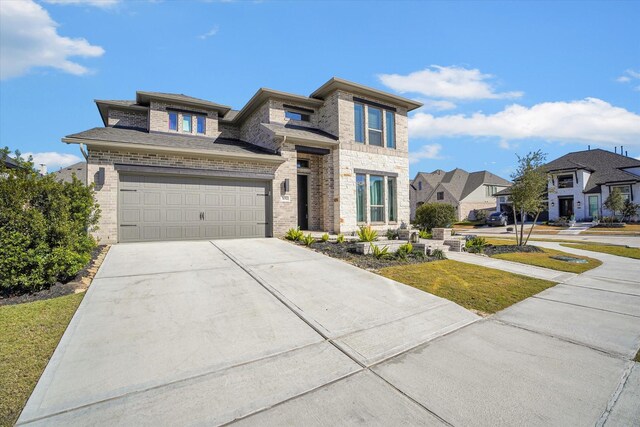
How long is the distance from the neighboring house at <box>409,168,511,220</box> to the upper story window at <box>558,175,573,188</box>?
9176 mm

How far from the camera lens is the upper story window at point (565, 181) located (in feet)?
105

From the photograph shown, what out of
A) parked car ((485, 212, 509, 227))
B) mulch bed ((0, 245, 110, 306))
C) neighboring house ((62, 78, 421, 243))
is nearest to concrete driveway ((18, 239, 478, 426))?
mulch bed ((0, 245, 110, 306))

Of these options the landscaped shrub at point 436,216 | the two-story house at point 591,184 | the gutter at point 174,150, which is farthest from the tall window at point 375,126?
the two-story house at point 591,184

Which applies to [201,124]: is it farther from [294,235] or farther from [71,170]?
[71,170]

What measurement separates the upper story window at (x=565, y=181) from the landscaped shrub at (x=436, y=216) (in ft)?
86.9

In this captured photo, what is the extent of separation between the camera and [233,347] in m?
3.28

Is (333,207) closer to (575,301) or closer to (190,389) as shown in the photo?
(575,301)

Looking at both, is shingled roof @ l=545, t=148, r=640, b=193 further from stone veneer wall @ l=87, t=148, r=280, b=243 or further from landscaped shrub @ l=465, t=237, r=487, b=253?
stone veneer wall @ l=87, t=148, r=280, b=243

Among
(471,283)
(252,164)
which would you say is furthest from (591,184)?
(252,164)

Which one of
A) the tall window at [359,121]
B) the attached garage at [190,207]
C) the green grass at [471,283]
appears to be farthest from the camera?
the tall window at [359,121]

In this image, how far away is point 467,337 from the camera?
3775mm

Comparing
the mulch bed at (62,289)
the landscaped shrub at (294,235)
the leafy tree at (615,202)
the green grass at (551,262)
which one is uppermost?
the leafy tree at (615,202)

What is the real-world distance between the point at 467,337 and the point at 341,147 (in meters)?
11.0

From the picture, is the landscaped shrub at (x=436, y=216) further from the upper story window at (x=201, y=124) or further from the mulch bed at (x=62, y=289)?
the mulch bed at (x=62, y=289)
